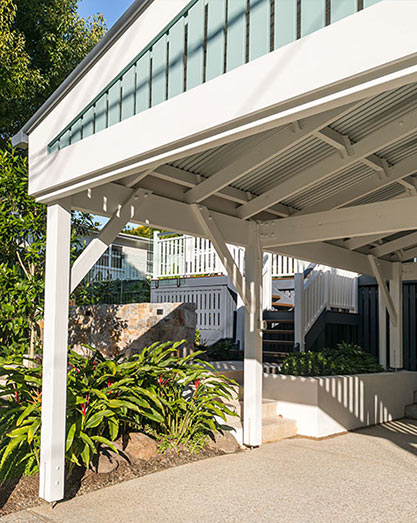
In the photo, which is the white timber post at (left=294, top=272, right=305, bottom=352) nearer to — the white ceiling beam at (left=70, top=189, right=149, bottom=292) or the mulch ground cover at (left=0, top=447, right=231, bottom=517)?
the mulch ground cover at (left=0, top=447, right=231, bottom=517)

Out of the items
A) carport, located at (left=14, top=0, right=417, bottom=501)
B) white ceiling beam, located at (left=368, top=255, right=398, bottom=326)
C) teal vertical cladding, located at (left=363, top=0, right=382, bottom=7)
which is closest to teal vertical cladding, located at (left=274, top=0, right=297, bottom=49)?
carport, located at (left=14, top=0, right=417, bottom=501)

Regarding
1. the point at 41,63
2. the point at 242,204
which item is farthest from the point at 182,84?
the point at 41,63

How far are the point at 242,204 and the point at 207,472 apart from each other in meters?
2.99

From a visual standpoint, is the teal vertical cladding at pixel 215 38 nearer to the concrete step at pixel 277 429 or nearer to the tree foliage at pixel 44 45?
the concrete step at pixel 277 429

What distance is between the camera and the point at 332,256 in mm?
7855

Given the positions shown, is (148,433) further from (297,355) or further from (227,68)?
(227,68)

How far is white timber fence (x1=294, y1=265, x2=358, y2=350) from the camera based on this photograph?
32.1 ft

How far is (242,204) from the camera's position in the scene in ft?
20.8

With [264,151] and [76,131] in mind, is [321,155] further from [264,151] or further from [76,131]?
[76,131]

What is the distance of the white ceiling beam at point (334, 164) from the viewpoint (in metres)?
4.57

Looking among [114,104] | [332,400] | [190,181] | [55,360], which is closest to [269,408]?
[332,400]

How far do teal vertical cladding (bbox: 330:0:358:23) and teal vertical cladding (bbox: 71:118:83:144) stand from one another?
2265mm

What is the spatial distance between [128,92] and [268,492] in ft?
11.5

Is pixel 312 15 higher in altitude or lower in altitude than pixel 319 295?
higher
